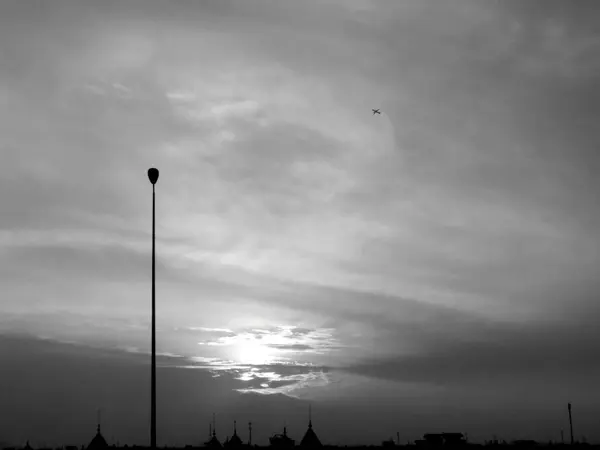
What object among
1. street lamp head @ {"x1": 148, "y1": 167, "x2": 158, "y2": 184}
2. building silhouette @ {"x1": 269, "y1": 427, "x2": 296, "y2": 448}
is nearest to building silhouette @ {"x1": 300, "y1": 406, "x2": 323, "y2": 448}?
building silhouette @ {"x1": 269, "y1": 427, "x2": 296, "y2": 448}

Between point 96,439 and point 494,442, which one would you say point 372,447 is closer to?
point 494,442

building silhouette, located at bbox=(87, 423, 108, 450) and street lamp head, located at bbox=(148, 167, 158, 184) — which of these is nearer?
street lamp head, located at bbox=(148, 167, 158, 184)

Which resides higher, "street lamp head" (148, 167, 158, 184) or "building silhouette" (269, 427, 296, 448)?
"street lamp head" (148, 167, 158, 184)

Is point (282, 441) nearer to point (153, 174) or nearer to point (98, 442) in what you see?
→ point (98, 442)

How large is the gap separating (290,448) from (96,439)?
3685 centimetres

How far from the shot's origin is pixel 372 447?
13962 centimetres

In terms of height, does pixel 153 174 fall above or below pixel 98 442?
above

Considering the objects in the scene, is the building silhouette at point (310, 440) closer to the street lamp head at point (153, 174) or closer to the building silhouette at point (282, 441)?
the building silhouette at point (282, 441)

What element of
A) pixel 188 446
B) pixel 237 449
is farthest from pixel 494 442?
pixel 188 446

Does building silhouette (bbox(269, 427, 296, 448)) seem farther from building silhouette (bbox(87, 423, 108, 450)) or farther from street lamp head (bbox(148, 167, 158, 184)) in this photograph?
street lamp head (bbox(148, 167, 158, 184))

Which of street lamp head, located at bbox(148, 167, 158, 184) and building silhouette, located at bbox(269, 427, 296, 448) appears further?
building silhouette, located at bbox(269, 427, 296, 448)

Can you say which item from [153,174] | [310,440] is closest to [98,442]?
[310,440]

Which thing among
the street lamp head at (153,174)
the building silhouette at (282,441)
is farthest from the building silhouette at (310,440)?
the street lamp head at (153,174)

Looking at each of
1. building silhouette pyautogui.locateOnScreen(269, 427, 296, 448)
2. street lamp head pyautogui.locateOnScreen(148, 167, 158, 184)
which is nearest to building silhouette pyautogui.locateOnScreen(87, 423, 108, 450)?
building silhouette pyautogui.locateOnScreen(269, 427, 296, 448)
